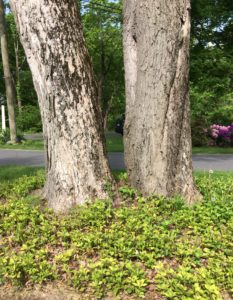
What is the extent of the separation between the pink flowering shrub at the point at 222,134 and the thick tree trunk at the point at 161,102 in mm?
12124

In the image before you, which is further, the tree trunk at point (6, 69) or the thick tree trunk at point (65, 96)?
the tree trunk at point (6, 69)

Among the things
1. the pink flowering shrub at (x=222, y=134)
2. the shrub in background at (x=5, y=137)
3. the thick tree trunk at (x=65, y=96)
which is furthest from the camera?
the shrub in background at (x=5, y=137)

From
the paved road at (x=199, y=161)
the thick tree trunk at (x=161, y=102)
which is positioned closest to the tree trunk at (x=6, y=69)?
the paved road at (x=199, y=161)

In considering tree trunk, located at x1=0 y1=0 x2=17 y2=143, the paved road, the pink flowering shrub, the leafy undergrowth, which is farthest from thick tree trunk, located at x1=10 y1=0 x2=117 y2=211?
tree trunk, located at x1=0 y1=0 x2=17 y2=143

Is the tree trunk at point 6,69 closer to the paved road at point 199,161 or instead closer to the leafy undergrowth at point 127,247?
the paved road at point 199,161

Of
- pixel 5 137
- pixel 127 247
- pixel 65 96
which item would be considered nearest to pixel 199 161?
pixel 65 96

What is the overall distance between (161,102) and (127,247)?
6.13 ft

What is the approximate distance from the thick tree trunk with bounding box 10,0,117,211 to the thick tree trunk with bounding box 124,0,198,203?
55 cm

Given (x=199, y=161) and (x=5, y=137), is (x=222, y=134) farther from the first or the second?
(x=5, y=137)

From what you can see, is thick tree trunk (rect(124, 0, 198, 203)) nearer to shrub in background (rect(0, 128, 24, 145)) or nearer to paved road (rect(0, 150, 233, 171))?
paved road (rect(0, 150, 233, 171))

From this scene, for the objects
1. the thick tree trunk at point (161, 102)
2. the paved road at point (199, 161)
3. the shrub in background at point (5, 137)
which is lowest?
the paved road at point (199, 161)

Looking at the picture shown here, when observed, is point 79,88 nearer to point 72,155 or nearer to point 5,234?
point 72,155

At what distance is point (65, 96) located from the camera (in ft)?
15.3

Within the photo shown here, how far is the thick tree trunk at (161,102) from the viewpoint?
4801mm
